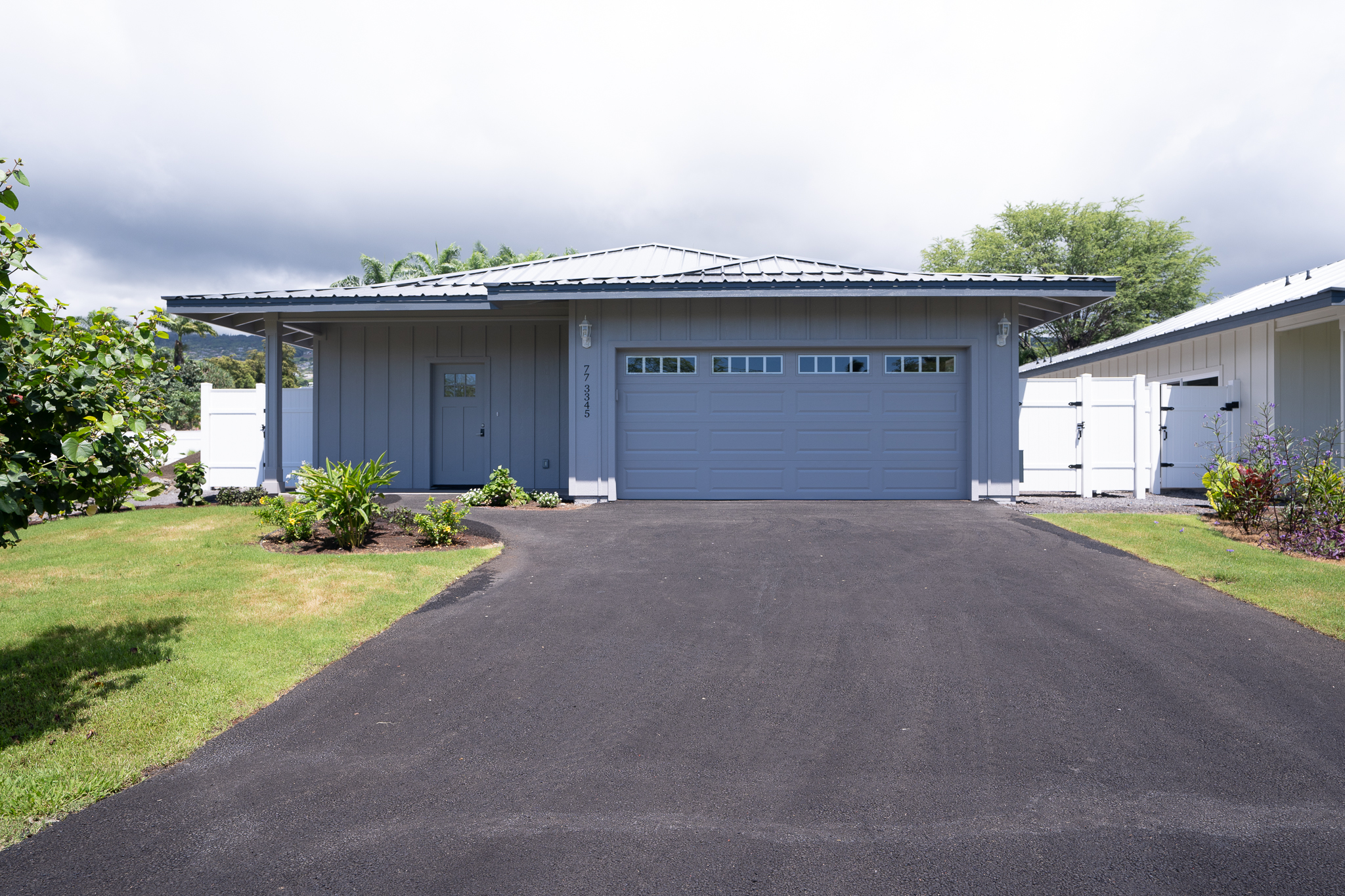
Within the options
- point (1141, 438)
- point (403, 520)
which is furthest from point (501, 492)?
point (1141, 438)

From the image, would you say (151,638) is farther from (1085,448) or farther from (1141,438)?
(1141,438)

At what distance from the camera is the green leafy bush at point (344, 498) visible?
262 inches

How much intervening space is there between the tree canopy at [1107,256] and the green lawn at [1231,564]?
69.0ft

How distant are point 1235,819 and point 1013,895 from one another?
108cm

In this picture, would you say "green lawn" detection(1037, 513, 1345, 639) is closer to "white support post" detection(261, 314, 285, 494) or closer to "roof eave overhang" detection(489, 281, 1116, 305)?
"roof eave overhang" detection(489, 281, 1116, 305)

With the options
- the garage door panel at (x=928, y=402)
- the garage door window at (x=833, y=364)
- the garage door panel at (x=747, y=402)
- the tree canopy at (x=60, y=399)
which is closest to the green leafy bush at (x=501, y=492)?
the garage door panel at (x=747, y=402)

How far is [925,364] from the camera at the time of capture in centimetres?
1049

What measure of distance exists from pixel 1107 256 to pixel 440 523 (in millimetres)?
31659

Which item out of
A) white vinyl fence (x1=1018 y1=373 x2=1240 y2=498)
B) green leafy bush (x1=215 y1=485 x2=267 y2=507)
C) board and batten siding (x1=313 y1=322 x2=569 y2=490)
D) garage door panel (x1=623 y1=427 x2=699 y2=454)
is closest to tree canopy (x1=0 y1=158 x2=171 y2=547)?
garage door panel (x1=623 y1=427 x2=699 y2=454)

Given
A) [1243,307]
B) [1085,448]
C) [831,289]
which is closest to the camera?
[831,289]

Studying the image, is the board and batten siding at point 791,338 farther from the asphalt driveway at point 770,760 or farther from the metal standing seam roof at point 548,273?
the asphalt driveway at point 770,760

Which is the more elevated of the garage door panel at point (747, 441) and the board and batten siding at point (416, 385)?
the board and batten siding at point (416, 385)

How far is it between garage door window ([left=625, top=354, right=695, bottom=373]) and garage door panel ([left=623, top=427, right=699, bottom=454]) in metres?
0.97

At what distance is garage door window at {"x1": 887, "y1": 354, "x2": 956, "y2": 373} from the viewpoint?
1049 cm
